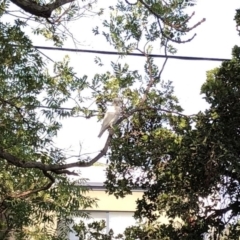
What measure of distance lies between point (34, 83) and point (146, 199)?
3.12 ft

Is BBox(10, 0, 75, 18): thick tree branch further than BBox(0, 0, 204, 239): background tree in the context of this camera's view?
No

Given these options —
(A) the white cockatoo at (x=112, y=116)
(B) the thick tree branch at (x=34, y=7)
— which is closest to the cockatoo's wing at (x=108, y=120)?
(A) the white cockatoo at (x=112, y=116)

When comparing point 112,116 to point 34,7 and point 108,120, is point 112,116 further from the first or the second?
point 34,7

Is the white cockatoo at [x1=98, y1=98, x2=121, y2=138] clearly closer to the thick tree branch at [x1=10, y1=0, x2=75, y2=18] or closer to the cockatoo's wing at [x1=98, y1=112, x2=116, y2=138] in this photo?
the cockatoo's wing at [x1=98, y1=112, x2=116, y2=138]

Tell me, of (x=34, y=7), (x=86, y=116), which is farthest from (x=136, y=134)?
(x=34, y=7)

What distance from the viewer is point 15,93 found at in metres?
2.65

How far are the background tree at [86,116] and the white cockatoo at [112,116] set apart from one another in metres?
0.04

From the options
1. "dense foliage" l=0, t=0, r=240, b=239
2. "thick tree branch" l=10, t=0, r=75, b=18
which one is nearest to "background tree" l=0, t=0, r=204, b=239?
"dense foliage" l=0, t=0, r=240, b=239

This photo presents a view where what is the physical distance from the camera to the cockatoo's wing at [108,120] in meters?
2.33

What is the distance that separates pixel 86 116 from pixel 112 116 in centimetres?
26

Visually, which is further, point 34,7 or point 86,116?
point 86,116

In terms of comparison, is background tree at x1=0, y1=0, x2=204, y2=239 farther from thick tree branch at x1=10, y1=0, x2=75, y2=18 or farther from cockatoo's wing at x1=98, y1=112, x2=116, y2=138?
thick tree branch at x1=10, y1=0, x2=75, y2=18

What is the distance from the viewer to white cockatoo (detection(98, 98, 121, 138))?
2338 mm

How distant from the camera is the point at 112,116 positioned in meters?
2.39
